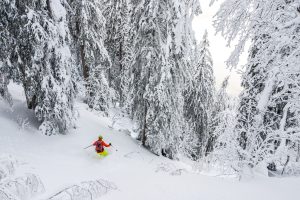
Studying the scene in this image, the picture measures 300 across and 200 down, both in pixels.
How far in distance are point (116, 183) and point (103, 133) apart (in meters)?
6.69

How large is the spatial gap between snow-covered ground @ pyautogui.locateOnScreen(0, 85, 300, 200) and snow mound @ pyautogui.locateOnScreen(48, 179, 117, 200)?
4cm

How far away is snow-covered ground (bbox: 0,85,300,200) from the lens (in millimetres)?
5793

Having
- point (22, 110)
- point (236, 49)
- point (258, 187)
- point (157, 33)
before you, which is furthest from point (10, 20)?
point (258, 187)

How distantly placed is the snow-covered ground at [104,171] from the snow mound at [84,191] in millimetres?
38

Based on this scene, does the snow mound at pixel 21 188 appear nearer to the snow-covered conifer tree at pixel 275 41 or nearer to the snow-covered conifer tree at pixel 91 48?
the snow-covered conifer tree at pixel 275 41

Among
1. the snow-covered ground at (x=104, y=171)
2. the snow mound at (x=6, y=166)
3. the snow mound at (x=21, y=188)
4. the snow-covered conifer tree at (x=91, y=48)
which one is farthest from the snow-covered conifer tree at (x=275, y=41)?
the snow-covered conifer tree at (x=91, y=48)

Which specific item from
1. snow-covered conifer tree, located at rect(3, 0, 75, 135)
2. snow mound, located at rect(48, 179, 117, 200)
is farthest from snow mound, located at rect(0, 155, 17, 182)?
snow-covered conifer tree, located at rect(3, 0, 75, 135)

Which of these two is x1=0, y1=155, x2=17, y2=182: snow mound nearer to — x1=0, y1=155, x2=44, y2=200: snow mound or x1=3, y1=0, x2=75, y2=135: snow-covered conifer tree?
x1=0, y1=155, x2=44, y2=200: snow mound

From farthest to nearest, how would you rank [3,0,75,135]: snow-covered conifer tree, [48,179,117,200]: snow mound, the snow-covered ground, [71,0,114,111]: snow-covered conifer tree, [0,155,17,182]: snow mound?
[71,0,114,111]: snow-covered conifer tree < [3,0,75,135]: snow-covered conifer tree < [0,155,17,182]: snow mound < [48,179,117,200]: snow mound < the snow-covered ground

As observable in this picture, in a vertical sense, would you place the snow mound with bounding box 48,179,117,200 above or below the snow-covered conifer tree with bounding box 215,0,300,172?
below

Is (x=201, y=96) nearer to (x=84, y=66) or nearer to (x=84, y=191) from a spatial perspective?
(x=84, y=66)

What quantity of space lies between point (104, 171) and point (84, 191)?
329cm

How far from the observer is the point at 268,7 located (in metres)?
5.20

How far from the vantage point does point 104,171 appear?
10328 millimetres
